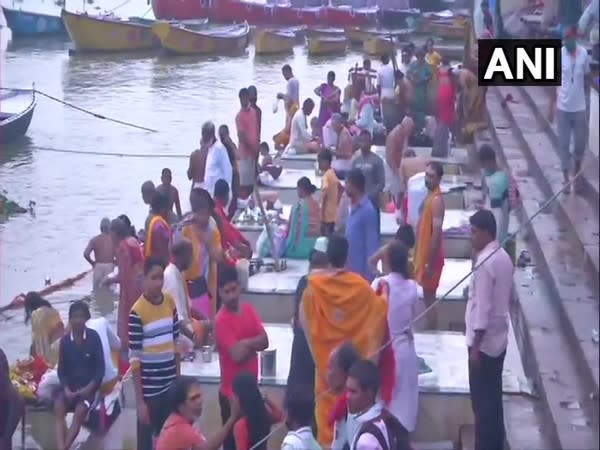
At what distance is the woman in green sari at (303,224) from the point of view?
9.70 meters

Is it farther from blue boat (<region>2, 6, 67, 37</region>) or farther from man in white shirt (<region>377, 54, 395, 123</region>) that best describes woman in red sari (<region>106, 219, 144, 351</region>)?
blue boat (<region>2, 6, 67, 37</region>)

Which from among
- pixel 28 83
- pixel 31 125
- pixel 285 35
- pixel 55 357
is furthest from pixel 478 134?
pixel 285 35

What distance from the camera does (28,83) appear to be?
105ft

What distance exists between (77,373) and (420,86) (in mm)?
9319

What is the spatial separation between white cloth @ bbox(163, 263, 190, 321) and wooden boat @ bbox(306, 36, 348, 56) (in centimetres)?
3057

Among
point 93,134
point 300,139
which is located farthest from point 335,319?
point 93,134

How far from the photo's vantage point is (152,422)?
658cm

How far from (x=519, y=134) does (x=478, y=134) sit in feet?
9.02

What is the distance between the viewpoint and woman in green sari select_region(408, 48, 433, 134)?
16.1 m

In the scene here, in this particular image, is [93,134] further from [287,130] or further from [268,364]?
[268,364]

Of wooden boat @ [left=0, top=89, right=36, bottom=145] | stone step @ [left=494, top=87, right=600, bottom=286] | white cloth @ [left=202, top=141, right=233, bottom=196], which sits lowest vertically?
wooden boat @ [left=0, top=89, right=36, bottom=145]

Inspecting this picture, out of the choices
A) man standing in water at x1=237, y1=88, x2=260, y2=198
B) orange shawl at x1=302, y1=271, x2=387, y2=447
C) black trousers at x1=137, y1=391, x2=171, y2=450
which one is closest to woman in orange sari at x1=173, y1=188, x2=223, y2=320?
black trousers at x1=137, y1=391, x2=171, y2=450

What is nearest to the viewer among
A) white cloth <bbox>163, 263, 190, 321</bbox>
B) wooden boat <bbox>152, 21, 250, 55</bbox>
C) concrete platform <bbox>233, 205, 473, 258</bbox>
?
white cloth <bbox>163, 263, 190, 321</bbox>

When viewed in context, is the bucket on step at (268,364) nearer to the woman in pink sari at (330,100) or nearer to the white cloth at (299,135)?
the white cloth at (299,135)
